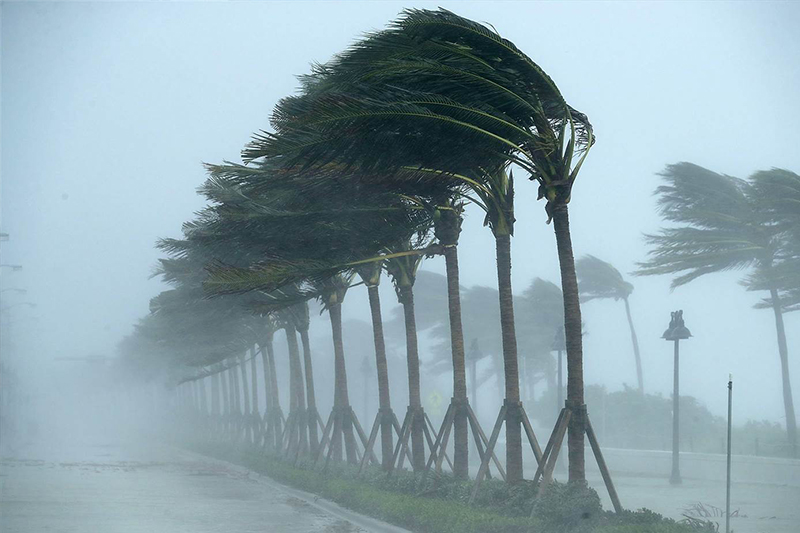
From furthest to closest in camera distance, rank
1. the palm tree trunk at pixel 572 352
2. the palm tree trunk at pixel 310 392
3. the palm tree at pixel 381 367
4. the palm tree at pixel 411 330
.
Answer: the palm tree trunk at pixel 310 392
the palm tree at pixel 381 367
the palm tree at pixel 411 330
the palm tree trunk at pixel 572 352

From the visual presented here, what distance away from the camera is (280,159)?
56.2 feet

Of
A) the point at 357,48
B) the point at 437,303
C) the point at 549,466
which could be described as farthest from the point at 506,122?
the point at 437,303

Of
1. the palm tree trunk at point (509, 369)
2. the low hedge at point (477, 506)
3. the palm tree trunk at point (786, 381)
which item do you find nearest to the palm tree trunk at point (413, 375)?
the low hedge at point (477, 506)

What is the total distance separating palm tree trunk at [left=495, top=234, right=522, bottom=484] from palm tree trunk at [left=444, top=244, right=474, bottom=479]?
2220 mm

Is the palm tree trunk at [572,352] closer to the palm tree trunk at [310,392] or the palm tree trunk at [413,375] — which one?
the palm tree trunk at [413,375]

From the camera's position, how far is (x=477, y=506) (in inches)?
662

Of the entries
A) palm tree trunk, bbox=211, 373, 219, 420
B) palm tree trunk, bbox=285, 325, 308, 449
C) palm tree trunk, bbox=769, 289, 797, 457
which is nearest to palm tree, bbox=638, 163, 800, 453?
palm tree trunk, bbox=769, 289, 797, 457

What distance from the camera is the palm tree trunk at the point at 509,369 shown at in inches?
682

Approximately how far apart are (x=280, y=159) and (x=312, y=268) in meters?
2.60

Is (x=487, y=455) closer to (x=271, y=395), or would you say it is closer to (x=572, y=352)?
(x=572, y=352)

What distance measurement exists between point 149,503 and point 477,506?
8894 millimetres

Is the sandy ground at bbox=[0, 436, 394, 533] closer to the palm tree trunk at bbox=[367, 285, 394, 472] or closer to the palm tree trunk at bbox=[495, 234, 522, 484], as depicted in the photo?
the palm tree trunk at bbox=[367, 285, 394, 472]

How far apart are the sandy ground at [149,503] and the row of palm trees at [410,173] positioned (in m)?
3.69

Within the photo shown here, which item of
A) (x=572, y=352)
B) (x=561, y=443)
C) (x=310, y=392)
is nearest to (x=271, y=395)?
(x=310, y=392)
